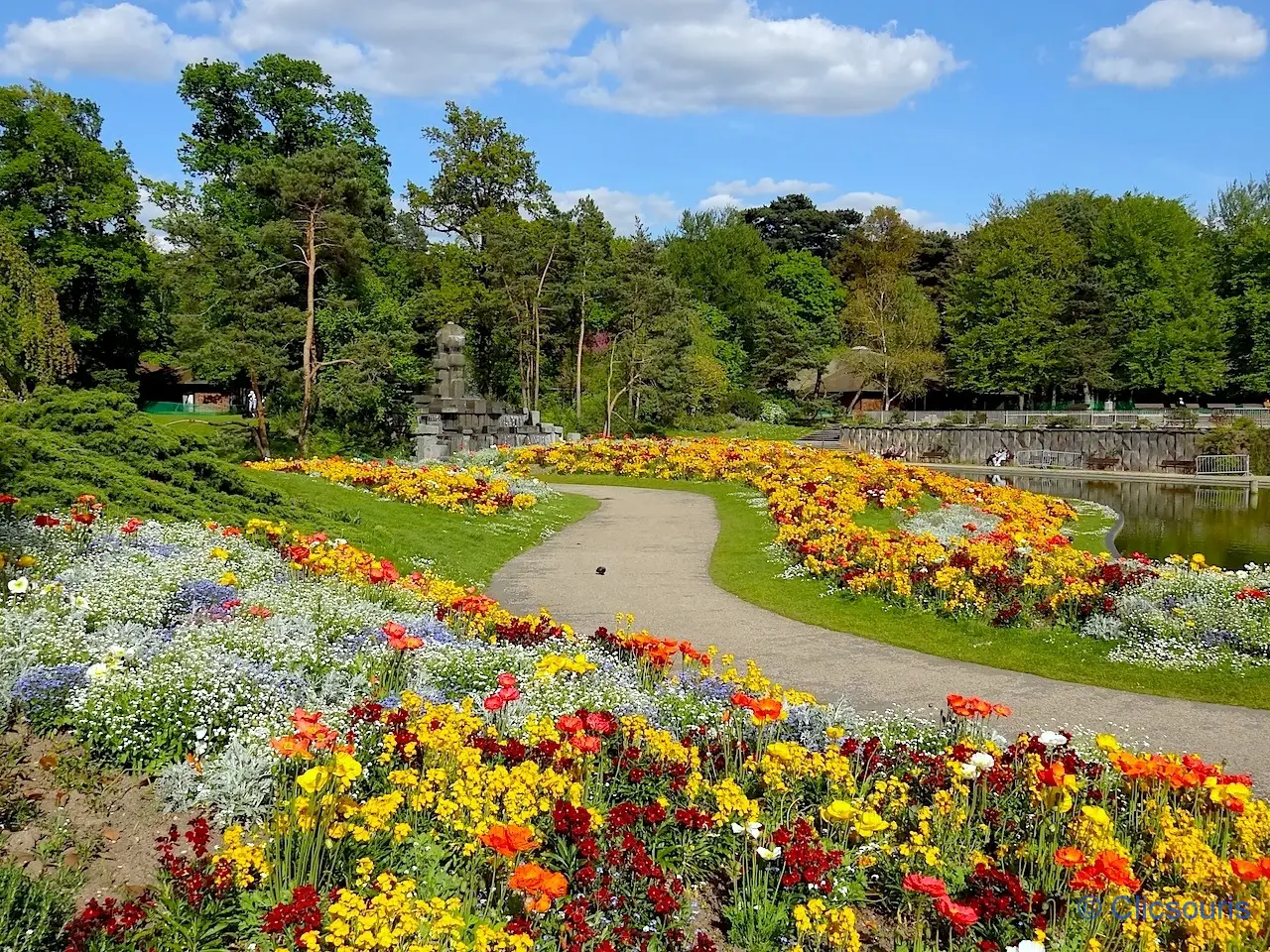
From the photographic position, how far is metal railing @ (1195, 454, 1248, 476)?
101 feet

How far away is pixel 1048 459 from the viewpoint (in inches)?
1435

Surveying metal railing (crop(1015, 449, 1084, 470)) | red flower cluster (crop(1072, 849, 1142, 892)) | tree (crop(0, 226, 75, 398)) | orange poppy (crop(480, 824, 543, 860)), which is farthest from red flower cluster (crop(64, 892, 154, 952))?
metal railing (crop(1015, 449, 1084, 470))

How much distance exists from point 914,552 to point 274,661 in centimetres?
692

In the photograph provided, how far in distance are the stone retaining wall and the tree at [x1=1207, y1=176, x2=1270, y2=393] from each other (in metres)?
15.9

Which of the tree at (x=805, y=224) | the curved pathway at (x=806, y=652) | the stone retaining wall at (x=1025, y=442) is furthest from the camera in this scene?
the tree at (x=805, y=224)

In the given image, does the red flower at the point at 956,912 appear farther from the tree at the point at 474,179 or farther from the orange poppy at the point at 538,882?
the tree at the point at 474,179

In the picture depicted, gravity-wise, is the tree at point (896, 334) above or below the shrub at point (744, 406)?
above

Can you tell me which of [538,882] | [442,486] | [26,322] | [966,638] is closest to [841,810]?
[538,882]

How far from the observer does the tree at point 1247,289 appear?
150 ft

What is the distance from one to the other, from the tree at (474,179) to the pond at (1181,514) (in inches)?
926

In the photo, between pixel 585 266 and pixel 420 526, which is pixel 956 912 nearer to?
pixel 420 526

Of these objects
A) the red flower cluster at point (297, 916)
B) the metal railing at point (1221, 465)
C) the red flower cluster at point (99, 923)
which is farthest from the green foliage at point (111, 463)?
the metal railing at point (1221, 465)

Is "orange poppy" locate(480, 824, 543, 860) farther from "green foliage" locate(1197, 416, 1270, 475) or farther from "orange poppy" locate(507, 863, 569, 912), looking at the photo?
"green foliage" locate(1197, 416, 1270, 475)

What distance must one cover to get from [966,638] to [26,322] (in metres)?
19.7
